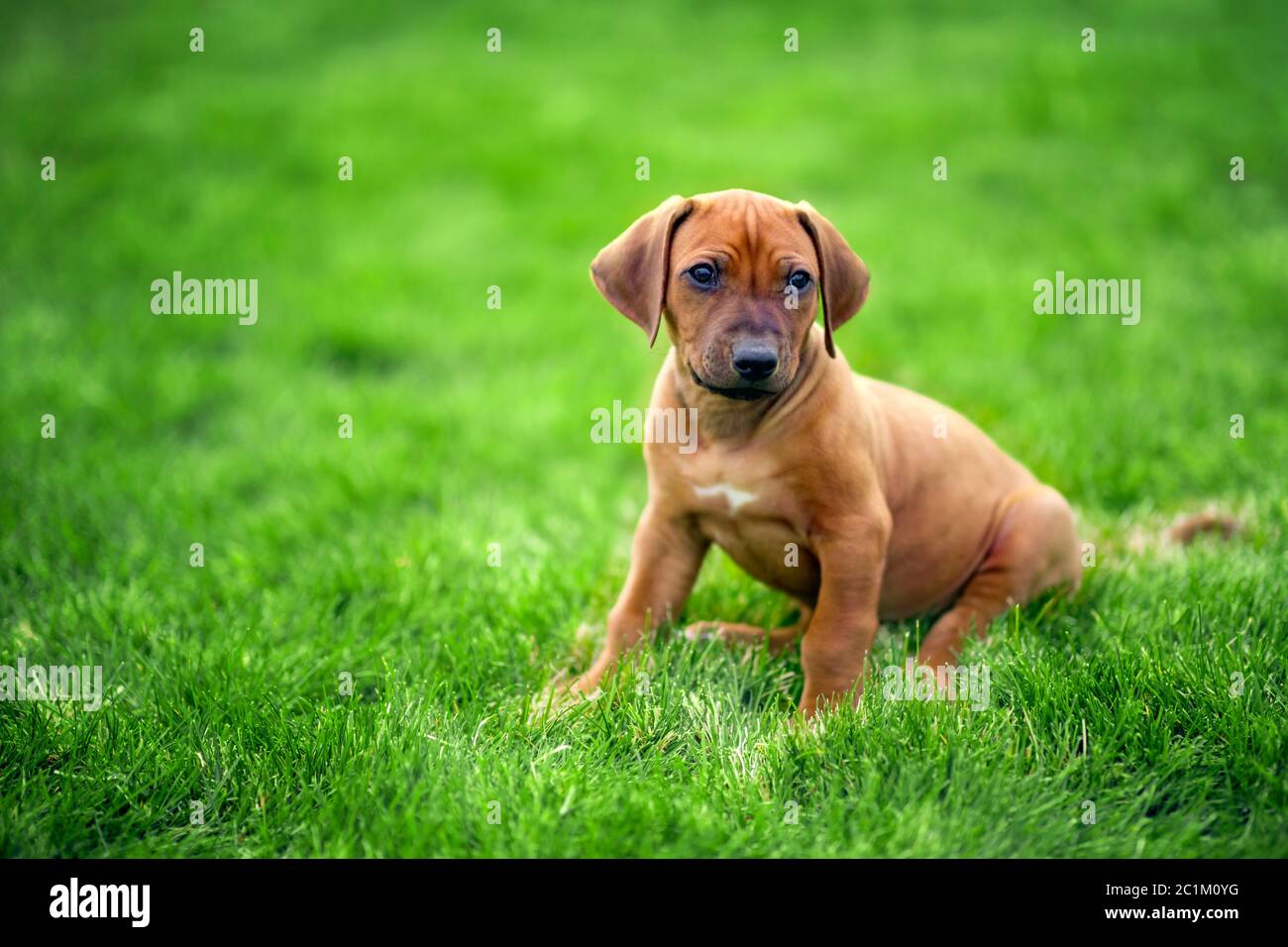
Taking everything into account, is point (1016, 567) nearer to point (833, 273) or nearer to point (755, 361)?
point (833, 273)

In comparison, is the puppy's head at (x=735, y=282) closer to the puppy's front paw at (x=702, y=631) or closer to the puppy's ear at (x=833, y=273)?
the puppy's ear at (x=833, y=273)

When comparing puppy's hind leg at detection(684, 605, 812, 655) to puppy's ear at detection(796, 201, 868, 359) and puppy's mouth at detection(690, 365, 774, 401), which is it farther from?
puppy's ear at detection(796, 201, 868, 359)

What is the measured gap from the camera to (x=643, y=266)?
3.89 m

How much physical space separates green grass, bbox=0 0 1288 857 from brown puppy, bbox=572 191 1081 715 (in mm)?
268

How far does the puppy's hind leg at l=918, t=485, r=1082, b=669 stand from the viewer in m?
4.39

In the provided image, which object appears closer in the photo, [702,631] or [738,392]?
[738,392]

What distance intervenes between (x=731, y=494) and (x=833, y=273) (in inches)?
33.3

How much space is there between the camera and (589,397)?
7516 millimetres
